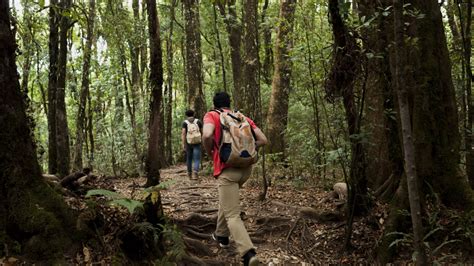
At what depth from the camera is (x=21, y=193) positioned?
4246mm

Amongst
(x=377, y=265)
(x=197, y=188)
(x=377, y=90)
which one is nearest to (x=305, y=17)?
(x=377, y=90)

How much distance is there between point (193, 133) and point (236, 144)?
6.15 metres

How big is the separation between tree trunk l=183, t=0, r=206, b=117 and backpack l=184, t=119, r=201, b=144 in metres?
6.25

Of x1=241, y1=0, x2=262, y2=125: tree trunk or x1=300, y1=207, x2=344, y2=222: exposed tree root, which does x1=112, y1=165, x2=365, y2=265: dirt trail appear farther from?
x1=241, y1=0, x2=262, y2=125: tree trunk

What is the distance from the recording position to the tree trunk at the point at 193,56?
16406mm

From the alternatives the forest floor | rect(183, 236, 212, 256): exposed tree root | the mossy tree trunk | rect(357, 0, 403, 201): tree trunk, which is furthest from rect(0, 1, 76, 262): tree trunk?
rect(357, 0, 403, 201): tree trunk

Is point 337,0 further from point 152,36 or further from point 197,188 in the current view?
point 197,188

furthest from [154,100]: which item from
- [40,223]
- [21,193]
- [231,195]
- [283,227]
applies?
[283,227]

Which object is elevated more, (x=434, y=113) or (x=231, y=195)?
(x=434, y=113)

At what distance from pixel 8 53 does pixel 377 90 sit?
601 centimetres

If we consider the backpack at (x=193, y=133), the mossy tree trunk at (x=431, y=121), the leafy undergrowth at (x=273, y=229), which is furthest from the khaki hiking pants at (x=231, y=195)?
the backpack at (x=193, y=133)

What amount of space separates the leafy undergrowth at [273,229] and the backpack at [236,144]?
889 millimetres

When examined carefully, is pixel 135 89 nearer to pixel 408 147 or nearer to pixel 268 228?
pixel 268 228

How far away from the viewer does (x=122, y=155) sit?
61.2 ft
